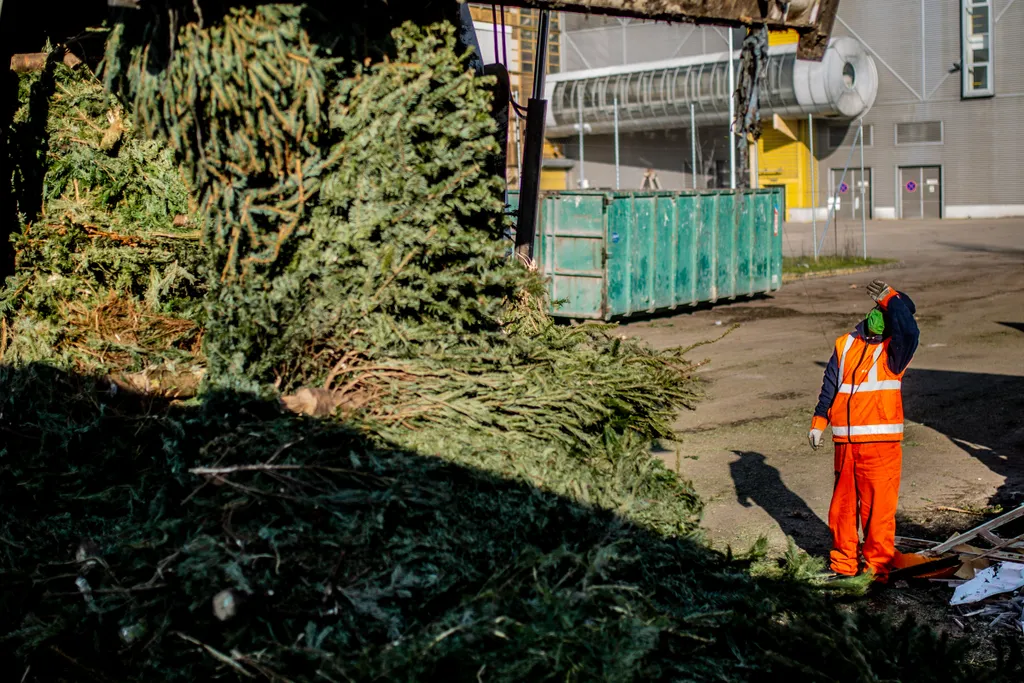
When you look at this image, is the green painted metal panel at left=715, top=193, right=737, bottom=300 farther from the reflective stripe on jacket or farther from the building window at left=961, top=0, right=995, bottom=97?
the building window at left=961, top=0, right=995, bottom=97

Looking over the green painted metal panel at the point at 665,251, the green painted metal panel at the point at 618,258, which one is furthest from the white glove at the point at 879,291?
the green painted metal panel at the point at 665,251

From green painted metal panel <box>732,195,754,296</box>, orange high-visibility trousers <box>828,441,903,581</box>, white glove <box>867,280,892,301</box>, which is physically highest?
green painted metal panel <box>732,195,754,296</box>

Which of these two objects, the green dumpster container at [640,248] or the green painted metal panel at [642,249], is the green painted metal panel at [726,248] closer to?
the green dumpster container at [640,248]

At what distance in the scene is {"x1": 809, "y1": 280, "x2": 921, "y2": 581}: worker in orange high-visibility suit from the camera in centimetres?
629

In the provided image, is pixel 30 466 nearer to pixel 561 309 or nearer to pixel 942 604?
pixel 942 604

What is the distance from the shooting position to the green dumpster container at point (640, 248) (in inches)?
651

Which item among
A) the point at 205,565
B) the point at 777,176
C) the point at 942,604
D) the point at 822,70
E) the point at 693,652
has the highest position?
the point at 822,70

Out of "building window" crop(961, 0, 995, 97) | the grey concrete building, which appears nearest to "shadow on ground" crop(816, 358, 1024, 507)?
the grey concrete building

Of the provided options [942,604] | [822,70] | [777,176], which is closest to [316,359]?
[942,604]

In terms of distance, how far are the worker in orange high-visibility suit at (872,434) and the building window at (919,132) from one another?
36992mm

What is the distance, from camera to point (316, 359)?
4559 millimetres

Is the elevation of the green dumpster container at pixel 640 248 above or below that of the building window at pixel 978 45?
below

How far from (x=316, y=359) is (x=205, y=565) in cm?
116

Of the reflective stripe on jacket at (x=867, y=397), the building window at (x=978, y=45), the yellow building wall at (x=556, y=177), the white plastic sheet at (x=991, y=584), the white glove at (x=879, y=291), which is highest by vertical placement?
the building window at (x=978, y=45)
